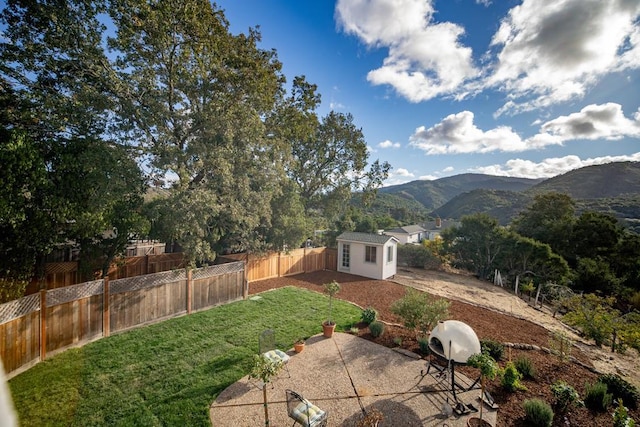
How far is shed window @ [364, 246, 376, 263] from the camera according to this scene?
1648 centimetres

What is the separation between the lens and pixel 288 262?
16.3 m

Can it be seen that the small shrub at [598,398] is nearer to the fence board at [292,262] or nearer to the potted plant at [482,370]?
the potted plant at [482,370]

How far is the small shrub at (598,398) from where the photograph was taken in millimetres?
5852

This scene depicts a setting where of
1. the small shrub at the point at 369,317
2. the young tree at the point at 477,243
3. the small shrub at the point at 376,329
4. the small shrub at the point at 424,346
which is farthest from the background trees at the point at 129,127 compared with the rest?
the young tree at the point at 477,243

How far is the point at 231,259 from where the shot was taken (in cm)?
1278

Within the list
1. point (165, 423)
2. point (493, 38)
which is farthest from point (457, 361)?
point (493, 38)

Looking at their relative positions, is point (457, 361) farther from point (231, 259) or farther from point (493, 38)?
point (493, 38)

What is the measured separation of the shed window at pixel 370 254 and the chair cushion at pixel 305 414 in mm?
11828

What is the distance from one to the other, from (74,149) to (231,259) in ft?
22.9

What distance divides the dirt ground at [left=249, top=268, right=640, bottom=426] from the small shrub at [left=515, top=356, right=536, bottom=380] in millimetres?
131

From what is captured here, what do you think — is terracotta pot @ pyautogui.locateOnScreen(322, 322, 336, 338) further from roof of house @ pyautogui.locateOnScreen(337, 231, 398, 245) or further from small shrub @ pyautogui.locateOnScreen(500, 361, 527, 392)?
roof of house @ pyautogui.locateOnScreen(337, 231, 398, 245)

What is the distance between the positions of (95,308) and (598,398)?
12.1 metres

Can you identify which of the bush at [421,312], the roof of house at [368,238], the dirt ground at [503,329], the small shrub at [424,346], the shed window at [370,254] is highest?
the roof of house at [368,238]

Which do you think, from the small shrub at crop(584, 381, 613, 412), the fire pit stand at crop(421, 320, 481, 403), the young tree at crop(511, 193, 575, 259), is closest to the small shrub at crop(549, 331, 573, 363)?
the small shrub at crop(584, 381, 613, 412)
